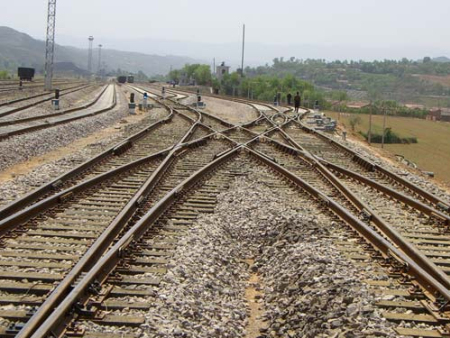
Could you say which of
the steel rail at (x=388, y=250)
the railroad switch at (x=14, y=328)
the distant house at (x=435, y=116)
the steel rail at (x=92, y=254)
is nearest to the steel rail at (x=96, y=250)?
the steel rail at (x=92, y=254)

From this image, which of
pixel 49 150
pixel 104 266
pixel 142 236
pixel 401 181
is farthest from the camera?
pixel 49 150

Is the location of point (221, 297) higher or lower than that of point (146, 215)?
lower

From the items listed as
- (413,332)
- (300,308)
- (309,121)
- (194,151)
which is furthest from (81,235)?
(309,121)

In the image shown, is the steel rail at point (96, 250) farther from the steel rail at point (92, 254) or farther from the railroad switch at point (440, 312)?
the railroad switch at point (440, 312)

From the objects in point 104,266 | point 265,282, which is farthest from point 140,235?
point 265,282

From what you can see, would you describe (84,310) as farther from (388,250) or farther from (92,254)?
(388,250)

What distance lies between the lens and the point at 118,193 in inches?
412

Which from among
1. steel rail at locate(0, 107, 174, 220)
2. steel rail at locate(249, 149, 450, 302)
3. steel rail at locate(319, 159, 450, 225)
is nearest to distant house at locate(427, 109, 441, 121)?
steel rail at locate(0, 107, 174, 220)

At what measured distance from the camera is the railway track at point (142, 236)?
5496 millimetres

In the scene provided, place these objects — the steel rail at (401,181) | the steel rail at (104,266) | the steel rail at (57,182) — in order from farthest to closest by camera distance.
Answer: the steel rail at (401,181), the steel rail at (57,182), the steel rail at (104,266)

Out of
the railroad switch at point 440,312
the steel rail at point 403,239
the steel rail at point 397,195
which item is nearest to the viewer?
the railroad switch at point 440,312

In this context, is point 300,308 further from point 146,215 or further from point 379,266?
point 146,215

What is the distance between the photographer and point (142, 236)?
25.3 feet

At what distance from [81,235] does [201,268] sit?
1883 millimetres
